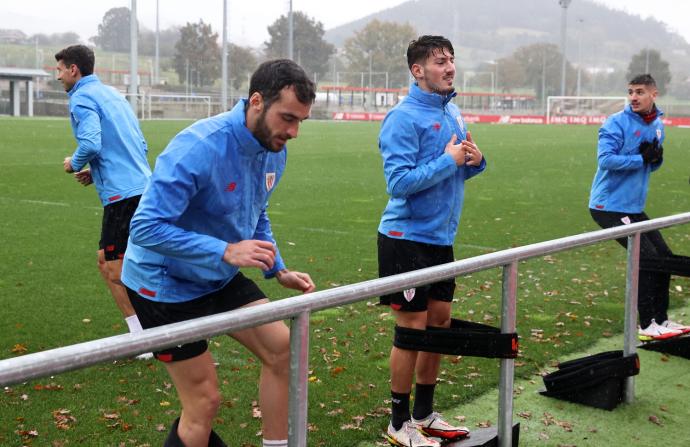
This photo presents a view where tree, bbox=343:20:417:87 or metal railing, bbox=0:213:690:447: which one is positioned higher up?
tree, bbox=343:20:417:87

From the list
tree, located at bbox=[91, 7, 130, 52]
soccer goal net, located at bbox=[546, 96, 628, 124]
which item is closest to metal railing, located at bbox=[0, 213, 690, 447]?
soccer goal net, located at bbox=[546, 96, 628, 124]

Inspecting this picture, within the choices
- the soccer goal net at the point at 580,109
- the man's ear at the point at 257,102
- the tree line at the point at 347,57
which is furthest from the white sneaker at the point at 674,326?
the tree line at the point at 347,57

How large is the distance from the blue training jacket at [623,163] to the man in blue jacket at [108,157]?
335 centimetres

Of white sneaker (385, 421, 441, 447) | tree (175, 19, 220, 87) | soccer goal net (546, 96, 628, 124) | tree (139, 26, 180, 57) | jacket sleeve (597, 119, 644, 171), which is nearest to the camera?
white sneaker (385, 421, 441, 447)

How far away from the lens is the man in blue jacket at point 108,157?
5922 millimetres

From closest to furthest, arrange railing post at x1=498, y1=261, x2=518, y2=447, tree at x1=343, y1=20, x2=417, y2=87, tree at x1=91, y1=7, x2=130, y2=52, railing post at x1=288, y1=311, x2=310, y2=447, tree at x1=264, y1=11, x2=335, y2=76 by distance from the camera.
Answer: railing post at x1=288, y1=311, x2=310, y2=447 → railing post at x1=498, y1=261, x2=518, y2=447 → tree at x1=264, y1=11, x2=335, y2=76 → tree at x1=343, y1=20, x2=417, y2=87 → tree at x1=91, y1=7, x2=130, y2=52

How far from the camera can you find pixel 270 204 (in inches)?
579

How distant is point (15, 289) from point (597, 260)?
5.06 meters

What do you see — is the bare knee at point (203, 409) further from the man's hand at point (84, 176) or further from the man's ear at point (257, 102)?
the man's hand at point (84, 176)

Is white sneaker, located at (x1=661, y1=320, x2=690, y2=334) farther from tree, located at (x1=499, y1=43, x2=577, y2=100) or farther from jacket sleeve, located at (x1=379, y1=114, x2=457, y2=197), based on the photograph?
tree, located at (x1=499, y1=43, x2=577, y2=100)

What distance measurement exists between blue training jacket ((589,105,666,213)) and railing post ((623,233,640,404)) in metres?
1.83

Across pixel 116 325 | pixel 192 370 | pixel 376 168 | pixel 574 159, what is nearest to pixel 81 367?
pixel 192 370

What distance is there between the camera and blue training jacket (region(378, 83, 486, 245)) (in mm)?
4375

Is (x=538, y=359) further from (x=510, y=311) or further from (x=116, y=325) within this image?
(x=116, y=325)
